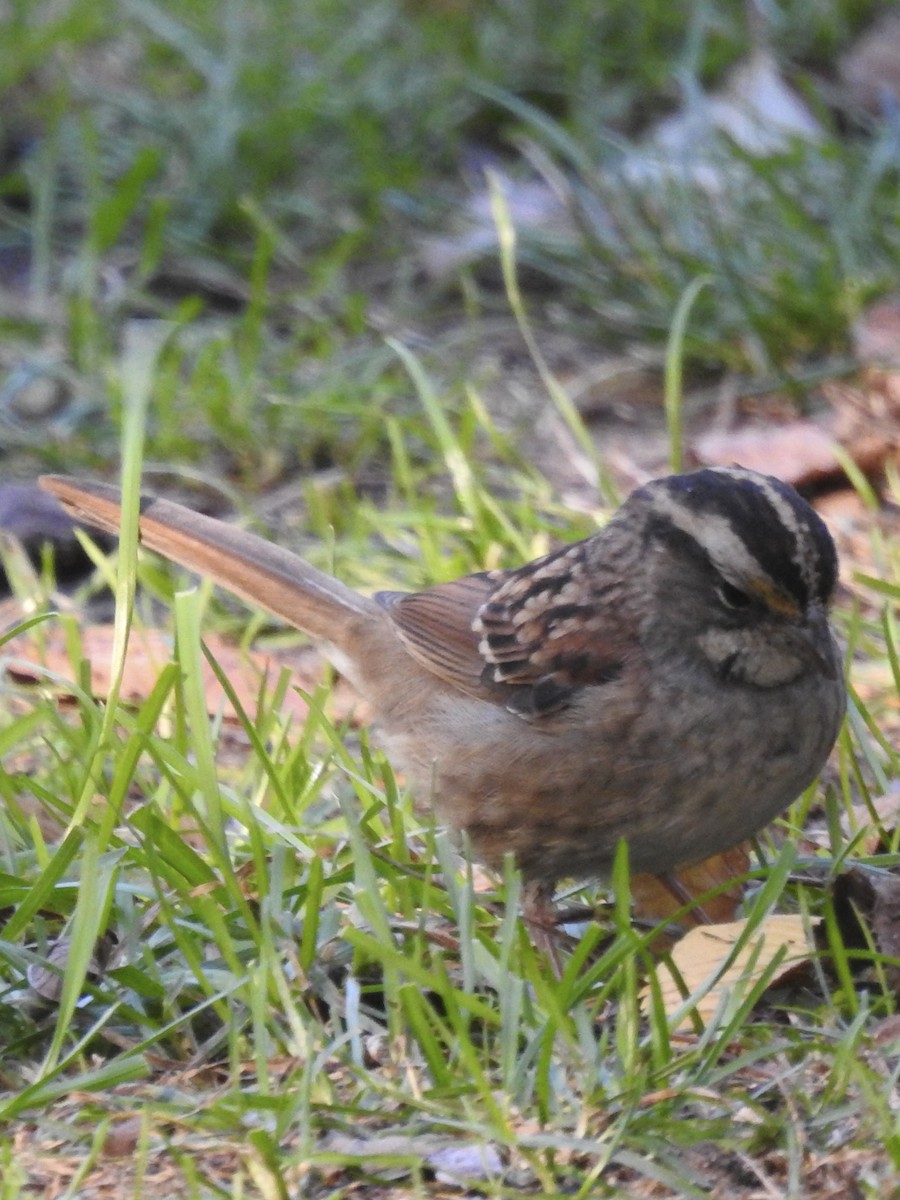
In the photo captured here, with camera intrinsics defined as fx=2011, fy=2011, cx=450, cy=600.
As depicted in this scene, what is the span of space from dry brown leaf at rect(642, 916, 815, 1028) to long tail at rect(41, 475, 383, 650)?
135cm

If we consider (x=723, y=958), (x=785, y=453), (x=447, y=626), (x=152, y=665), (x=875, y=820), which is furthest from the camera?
(x=785, y=453)

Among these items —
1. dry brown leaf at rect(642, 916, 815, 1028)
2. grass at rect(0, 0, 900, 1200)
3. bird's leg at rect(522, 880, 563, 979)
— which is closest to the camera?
grass at rect(0, 0, 900, 1200)

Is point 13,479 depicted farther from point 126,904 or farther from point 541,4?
point 541,4

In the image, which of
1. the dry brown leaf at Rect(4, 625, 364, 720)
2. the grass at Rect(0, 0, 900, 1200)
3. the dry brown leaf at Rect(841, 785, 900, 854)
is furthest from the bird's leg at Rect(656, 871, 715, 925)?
the dry brown leaf at Rect(4, 625, 364, 720)

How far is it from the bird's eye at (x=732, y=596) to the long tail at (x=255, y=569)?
0.97 m

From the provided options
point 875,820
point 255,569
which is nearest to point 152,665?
point 255,569

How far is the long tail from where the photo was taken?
13.5 ft

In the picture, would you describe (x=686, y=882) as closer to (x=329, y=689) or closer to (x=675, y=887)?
(x=675, y=887)

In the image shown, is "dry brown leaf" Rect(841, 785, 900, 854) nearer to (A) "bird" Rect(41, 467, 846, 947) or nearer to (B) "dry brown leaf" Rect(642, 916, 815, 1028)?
(A) "bird" Rect(41, 467, 846, 947)

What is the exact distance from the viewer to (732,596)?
11.3 ft

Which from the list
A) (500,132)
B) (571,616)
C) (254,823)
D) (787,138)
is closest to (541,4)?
(500,132)

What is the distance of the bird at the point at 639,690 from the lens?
3309 millimetres

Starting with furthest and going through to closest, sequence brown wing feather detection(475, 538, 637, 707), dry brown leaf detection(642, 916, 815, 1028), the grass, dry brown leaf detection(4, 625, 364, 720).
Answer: dry brown leaf detection(4, 625, 364, 720), brown wing feather detection(475, 538, 637, 707), dry brown leaf detection(642, 916, 815, 1028), the grass

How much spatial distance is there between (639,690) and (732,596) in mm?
226
